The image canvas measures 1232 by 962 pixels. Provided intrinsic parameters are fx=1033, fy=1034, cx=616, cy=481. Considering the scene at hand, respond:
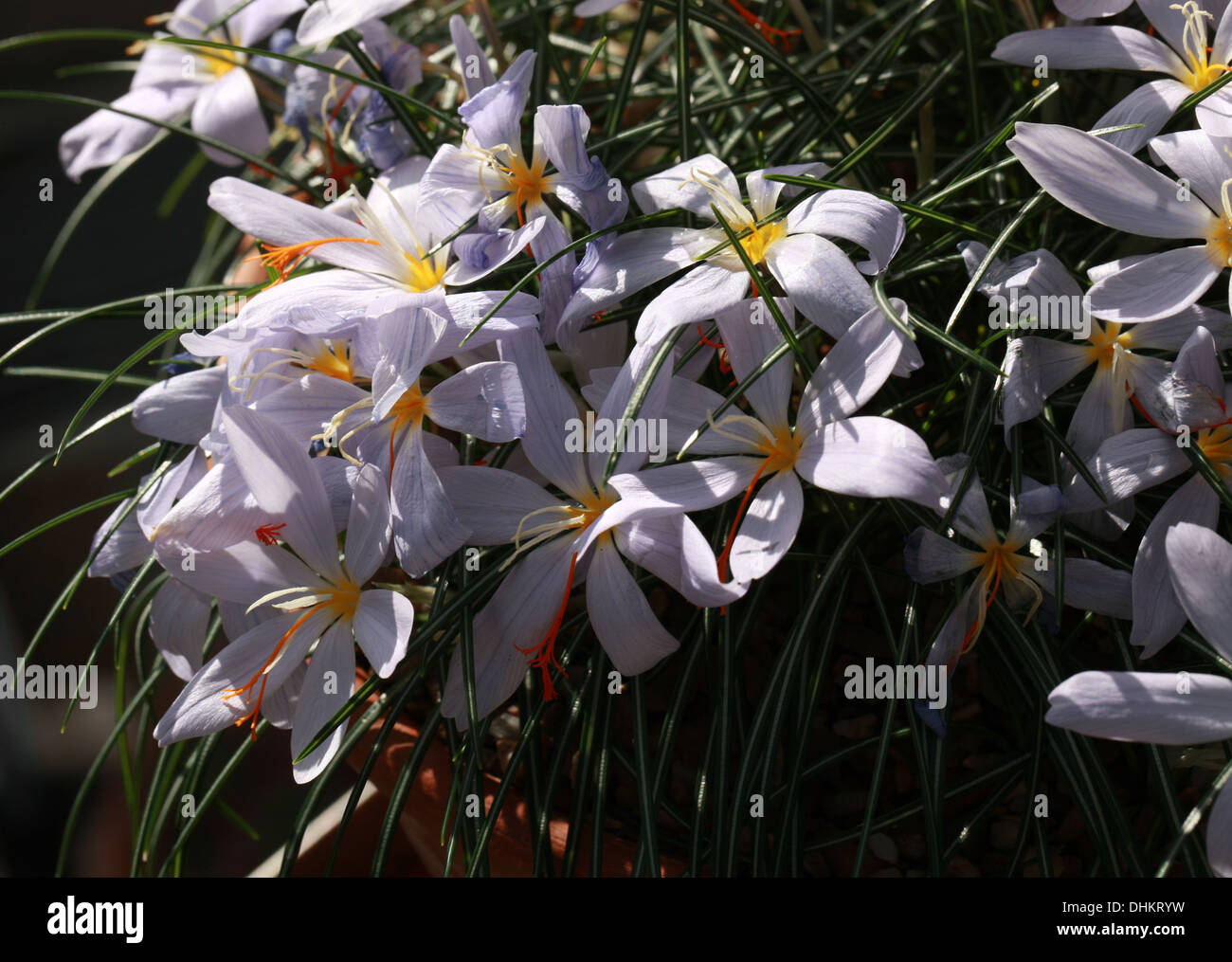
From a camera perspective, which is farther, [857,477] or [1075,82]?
[1075,82]

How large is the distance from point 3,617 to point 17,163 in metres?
0.84

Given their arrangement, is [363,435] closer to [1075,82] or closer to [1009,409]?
[1009,409]

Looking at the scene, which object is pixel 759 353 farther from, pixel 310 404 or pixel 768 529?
pixel 310 404


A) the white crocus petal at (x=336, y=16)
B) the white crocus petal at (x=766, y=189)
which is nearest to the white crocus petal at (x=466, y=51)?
the white crocus petal at (x=336, y=16)

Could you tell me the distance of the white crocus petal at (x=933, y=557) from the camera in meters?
0.43

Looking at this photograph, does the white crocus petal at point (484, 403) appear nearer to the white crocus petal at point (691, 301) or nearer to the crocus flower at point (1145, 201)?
the white crocus petal at point (691, 301)

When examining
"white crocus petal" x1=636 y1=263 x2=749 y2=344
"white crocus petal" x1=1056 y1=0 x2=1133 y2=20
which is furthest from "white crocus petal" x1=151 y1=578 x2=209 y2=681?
"white crocus petal" x1=1056 y1=0 x2=1133 y2=20

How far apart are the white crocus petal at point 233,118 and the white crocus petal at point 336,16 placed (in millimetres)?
140

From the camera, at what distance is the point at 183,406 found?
499mm

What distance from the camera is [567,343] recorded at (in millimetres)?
442

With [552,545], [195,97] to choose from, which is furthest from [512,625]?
[195,97]

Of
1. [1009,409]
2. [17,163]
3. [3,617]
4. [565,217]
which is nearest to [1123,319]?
[1009,409]

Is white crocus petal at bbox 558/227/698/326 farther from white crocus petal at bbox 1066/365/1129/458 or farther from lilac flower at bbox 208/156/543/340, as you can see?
white crocus petal at bbox 1066/365/1129/458

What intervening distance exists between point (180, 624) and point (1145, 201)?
18.7 inches
